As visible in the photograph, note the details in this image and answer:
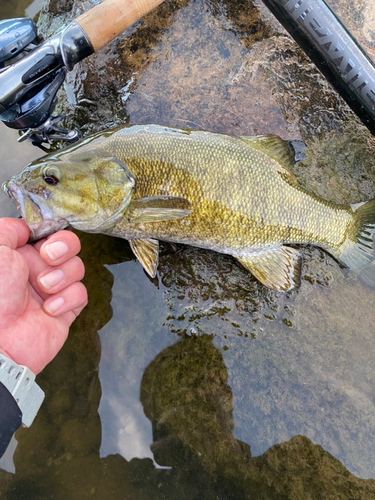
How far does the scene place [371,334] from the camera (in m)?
2.65

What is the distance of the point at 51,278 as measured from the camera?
2.16m

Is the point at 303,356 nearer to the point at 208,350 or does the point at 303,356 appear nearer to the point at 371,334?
the point at 371,334

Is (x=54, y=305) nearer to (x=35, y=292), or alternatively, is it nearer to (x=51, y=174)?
(x=35, y=292)

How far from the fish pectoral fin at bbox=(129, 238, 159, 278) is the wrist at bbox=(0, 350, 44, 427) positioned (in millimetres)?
1113

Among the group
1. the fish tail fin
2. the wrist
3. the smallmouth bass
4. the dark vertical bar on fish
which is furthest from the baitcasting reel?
the fish tail fin

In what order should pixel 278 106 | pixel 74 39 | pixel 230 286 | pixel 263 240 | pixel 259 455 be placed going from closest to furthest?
pixel 74 39 → pixel 259 455 → pixel 263 240 → pixel 230 286 → pixel 278 106

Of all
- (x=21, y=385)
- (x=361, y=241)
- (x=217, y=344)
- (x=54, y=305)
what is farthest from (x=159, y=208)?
(x=361, y=241)

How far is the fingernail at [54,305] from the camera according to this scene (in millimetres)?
2217

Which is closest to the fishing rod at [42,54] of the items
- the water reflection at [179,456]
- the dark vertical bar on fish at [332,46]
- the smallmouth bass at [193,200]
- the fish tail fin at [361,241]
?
the smallmouth bass at [193,200]

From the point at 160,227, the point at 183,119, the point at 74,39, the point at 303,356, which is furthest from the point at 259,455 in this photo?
the point at 74,39

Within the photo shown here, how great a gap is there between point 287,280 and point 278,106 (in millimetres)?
1627

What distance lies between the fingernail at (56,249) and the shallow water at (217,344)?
0.82m

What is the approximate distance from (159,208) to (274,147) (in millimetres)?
1073

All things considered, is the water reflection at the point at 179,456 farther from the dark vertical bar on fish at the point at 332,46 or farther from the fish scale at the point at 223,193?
the dark vertical bar on fish at the point at 332,46
